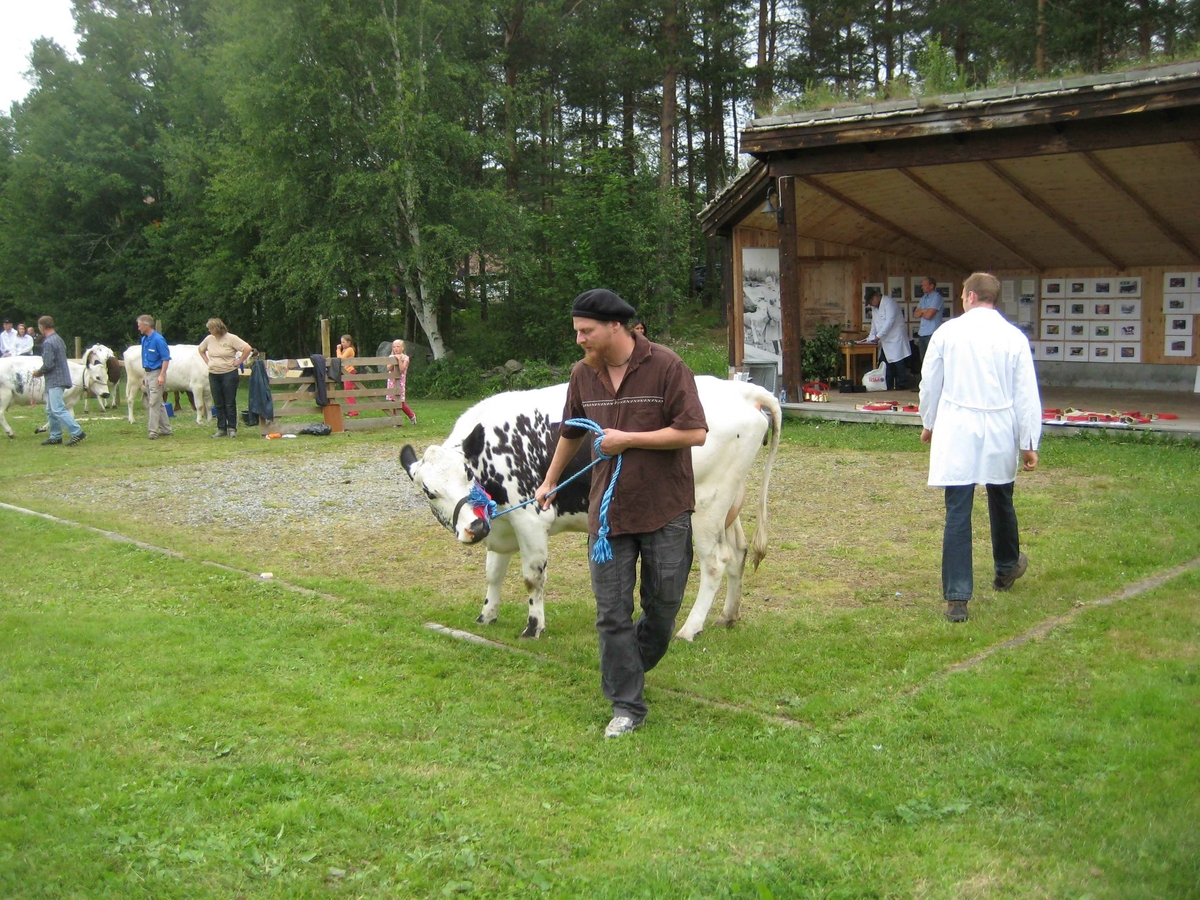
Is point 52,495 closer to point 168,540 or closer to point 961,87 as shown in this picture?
point 168,540

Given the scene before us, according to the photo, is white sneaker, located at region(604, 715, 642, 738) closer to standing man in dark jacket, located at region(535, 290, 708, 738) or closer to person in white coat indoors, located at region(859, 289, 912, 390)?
standing man in dark jacket, located at region(535, 290, 708, 738)

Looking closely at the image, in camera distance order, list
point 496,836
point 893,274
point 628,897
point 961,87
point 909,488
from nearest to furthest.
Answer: point 628,897 → point 496,836 → point 909,488 → point 961,87 → point 893,274

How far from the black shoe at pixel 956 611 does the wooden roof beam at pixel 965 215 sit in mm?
9811

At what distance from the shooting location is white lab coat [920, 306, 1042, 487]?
20.6 feet

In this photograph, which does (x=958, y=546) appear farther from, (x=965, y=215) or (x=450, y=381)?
(x=450, y=381)

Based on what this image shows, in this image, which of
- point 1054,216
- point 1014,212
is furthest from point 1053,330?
point 1014,212

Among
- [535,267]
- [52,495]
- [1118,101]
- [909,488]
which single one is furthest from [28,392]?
[1118,101]

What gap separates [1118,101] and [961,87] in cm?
230

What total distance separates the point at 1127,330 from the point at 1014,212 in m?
3.48

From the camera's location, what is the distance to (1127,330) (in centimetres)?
1803

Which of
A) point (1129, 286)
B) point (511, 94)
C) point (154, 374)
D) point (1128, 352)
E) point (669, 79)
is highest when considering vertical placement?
point (669, 79)

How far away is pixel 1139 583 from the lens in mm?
6688

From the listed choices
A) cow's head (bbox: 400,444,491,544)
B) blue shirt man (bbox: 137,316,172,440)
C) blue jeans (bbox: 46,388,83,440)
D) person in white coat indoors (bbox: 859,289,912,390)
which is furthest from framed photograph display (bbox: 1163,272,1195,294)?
blue jeans (bbox: 46,388,83,440)

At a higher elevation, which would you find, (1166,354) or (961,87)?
(961,87)
